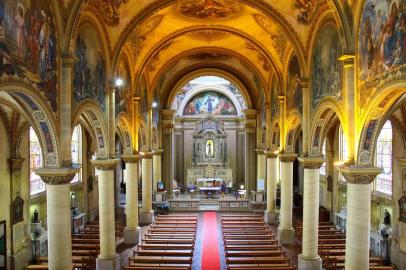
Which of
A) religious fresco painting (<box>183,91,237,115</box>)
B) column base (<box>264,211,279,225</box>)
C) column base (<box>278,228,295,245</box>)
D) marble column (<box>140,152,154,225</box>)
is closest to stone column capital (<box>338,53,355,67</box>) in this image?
column base (<box>278,228,295,245</box>)

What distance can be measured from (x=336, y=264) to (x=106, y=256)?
10.9m

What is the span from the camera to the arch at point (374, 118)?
36.1 feet

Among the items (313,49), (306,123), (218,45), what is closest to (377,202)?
(306,123)

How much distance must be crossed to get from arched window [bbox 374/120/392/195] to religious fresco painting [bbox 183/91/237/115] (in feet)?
85.8

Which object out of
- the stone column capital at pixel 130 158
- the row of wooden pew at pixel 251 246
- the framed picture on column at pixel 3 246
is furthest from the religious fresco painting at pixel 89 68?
the row of wooden pew at pixel 251 246

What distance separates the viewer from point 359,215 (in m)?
12.8

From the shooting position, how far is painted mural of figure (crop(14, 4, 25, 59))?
10139mm

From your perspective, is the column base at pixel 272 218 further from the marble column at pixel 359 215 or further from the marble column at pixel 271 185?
the marble column at pixel 359 215

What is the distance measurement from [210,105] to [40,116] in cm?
3718

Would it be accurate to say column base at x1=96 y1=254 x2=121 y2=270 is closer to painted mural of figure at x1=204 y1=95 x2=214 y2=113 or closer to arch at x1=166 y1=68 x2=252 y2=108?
arch at x1=166 y1=68 x2=252 y2=108

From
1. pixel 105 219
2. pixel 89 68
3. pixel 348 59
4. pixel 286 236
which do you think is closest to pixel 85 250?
pixel 105 219

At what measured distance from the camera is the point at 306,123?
18.0 metres

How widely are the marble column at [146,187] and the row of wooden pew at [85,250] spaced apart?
10.9ft

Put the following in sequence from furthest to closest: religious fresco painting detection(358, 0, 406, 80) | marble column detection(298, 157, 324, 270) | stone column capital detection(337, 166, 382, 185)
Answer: marble column detection(298, 157, 324, 270) < stone column capital detection(337, 166, 382, 185) < religious fresco painting detection(358, 0, 406, 80)
